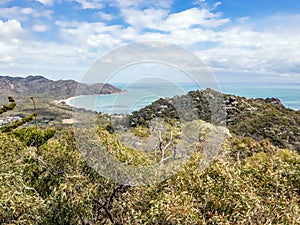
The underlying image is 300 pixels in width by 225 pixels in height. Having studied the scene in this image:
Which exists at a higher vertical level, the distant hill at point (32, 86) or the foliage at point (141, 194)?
the distant hill at point (32, 86)

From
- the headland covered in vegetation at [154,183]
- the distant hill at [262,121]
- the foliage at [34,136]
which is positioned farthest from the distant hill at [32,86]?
the headland covered in vegetation at [154,183]

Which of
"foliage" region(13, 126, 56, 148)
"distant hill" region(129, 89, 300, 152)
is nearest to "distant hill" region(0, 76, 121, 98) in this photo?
"distant hill" region(129, 89, 300, 152)

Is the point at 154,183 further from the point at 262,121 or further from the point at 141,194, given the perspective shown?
the point at 262,121

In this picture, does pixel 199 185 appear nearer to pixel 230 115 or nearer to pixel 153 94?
pixel 153 94

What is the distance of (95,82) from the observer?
13.9 feet

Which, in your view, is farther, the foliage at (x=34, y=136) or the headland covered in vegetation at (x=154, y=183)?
the foliage at (x=34, y=136)

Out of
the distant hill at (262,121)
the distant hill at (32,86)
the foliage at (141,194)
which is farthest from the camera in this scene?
the distant hill at (32,86)

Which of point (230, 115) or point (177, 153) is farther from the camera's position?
point (230, 115)

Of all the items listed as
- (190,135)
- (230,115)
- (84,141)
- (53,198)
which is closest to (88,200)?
(53,198)

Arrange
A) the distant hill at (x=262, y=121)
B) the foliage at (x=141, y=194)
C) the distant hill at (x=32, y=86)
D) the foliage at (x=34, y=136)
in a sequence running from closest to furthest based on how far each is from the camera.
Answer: the foliage at (x=141, y=194) < the foliage at (x=34, y=136) < the distant hill at (x=262, y=121) < the distant hill at (x=32, y=86)

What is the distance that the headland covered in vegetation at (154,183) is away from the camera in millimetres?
3617

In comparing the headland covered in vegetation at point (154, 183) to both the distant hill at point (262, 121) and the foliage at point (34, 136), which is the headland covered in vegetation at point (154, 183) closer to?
the foliage at point (34, 136)

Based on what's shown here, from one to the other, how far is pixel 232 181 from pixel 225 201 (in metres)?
0.28

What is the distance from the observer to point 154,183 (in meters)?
4.41
